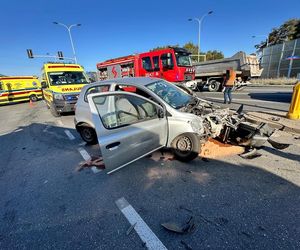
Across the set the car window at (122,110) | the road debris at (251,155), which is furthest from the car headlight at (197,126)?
the road debris at (251,155)

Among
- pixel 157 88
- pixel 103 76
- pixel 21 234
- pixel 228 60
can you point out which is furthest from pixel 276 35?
pixel 21 234

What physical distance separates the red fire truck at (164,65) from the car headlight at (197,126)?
768 cm

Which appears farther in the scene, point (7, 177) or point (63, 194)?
point (7, 177)

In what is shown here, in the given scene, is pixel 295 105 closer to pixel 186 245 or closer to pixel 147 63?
pixel 186 245

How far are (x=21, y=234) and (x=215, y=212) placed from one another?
8.17 feet

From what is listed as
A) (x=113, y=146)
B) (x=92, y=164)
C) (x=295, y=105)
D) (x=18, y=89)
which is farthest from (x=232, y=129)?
(x=18, y=89)

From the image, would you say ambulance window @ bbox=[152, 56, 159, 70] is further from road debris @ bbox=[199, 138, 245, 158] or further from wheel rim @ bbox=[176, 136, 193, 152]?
wheel rim @ bbox=[176, 136, 193, 152]

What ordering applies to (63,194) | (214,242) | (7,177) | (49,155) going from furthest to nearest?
(49,155) → (7,177) → (63,194) → (214,242)

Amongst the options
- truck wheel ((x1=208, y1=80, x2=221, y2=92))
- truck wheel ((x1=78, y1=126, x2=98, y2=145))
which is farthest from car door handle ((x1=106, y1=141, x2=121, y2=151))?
truck wheel ((x1=208, y1=80, x2=221, y2=92))

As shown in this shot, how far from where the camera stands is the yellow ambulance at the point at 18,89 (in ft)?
49.4

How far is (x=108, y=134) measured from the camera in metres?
2.72

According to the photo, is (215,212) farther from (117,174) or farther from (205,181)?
(117,174)

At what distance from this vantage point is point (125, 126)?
9.55 ft

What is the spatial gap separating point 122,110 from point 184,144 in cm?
137
